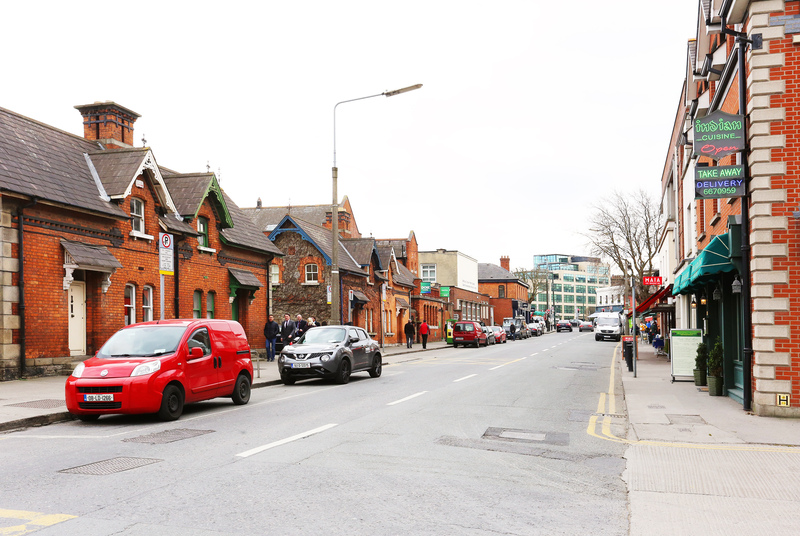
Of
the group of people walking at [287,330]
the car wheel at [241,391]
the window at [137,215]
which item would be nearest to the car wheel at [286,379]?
the group of people walking at [287,330]

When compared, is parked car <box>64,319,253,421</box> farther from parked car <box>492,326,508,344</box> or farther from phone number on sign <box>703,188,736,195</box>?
parked car <box>492,326,508,344</box>

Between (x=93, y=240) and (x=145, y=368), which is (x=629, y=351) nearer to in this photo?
(x=145, y=368)

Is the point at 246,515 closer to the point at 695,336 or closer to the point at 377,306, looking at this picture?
the point at 695,336

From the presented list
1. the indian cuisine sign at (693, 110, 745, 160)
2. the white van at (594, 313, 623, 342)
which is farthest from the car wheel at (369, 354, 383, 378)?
the white van at (594, 313, 623, 342)

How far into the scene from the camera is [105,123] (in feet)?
80.0

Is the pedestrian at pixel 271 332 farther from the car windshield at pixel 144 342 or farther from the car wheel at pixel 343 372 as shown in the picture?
the car windshield at pixel 144 342

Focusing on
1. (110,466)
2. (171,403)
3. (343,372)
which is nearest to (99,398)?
(171,403)

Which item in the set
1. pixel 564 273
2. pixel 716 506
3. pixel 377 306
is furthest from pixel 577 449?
pixel 564 273

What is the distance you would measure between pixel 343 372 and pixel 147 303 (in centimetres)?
819

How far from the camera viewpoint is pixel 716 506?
6020 mm

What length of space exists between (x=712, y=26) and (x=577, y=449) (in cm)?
1072

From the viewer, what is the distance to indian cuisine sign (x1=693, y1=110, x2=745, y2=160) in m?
11.5

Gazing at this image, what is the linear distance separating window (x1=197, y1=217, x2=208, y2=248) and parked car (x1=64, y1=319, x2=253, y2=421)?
12.8 m

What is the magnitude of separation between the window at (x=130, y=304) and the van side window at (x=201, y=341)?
9990 mm
